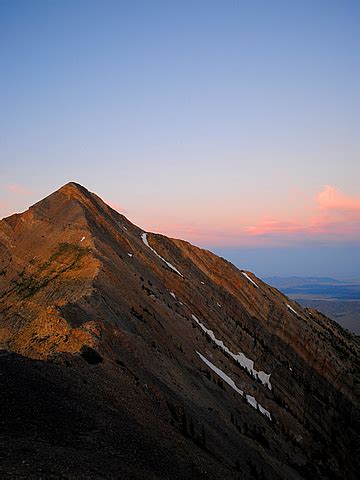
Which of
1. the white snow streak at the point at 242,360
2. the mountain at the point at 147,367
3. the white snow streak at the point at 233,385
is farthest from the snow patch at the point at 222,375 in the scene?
the white snow streak at the point at 242,360

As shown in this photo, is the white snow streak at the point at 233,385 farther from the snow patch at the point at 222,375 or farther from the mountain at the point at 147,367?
the mountain at the point at 147,367

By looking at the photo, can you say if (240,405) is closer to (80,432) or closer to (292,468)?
(292,468)

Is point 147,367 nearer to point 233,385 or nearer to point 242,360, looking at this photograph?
point 233,385

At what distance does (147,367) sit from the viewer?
84.8 ft

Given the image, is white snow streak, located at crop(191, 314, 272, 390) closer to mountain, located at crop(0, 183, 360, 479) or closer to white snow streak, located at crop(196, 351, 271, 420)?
mountain, located at crop(0, 183, 360, 479)

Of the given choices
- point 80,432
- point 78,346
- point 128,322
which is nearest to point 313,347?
point 128,322

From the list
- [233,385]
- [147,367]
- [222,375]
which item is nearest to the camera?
[147,367]

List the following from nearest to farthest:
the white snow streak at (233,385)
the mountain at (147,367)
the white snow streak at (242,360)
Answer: the mountain at (147,367) → the white snow streak at (233,385) → the white snow streak at (242,360)

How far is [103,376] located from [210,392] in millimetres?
13801

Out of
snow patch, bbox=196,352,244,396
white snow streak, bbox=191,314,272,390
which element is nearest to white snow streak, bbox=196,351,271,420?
snow patch, bbox=196,352,244,396

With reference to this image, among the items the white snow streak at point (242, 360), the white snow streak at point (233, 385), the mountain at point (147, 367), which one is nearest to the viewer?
the mountain at point (147, 367)

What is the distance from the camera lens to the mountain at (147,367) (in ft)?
49.7

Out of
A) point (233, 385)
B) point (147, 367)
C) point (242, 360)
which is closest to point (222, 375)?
point (233, 385)

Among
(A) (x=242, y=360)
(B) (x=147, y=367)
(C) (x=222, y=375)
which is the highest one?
(B) (x=147, y=367)
